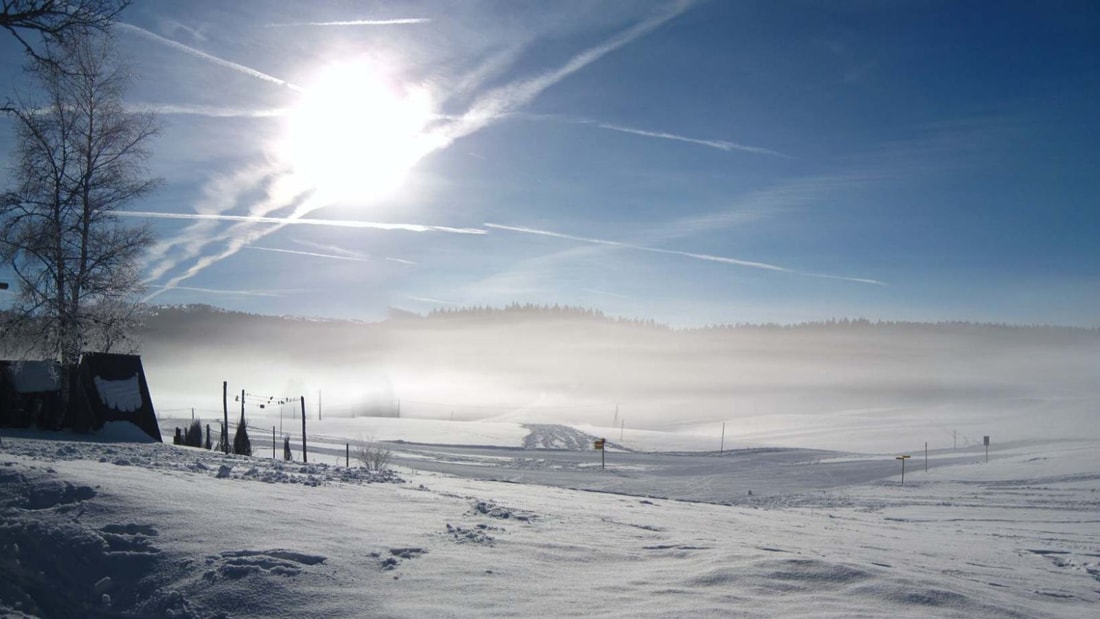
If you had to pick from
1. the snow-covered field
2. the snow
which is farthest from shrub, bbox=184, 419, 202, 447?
the snow-covered field

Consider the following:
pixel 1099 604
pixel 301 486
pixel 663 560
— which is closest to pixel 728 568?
pixel 663 560

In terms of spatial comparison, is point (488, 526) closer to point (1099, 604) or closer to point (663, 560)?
point (663, 560)

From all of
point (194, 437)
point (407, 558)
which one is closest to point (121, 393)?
point (194, 437)

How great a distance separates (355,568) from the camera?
686 centimetres

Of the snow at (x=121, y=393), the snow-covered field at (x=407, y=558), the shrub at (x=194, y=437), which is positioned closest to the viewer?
the snow-covered field at (x=407, y=558)

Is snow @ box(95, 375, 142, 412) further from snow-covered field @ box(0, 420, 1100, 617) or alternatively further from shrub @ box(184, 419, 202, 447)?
shrub @ box(184, 419, 202, 447)

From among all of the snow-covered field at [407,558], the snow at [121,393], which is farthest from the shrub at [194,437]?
the snow-covered field at [407,558]

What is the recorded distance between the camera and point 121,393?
21.9 metres

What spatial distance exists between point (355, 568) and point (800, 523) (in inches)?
507

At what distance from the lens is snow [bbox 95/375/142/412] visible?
21.5 meters

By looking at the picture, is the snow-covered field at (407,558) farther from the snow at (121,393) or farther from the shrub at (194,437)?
the shrub at (194,437)

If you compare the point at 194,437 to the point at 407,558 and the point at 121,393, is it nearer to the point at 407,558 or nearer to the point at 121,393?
the point at 121,393

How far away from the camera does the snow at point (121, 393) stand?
2148 cm

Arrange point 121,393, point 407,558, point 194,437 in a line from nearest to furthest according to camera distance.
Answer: point 407,558 → point 121,393 → point 194,437
